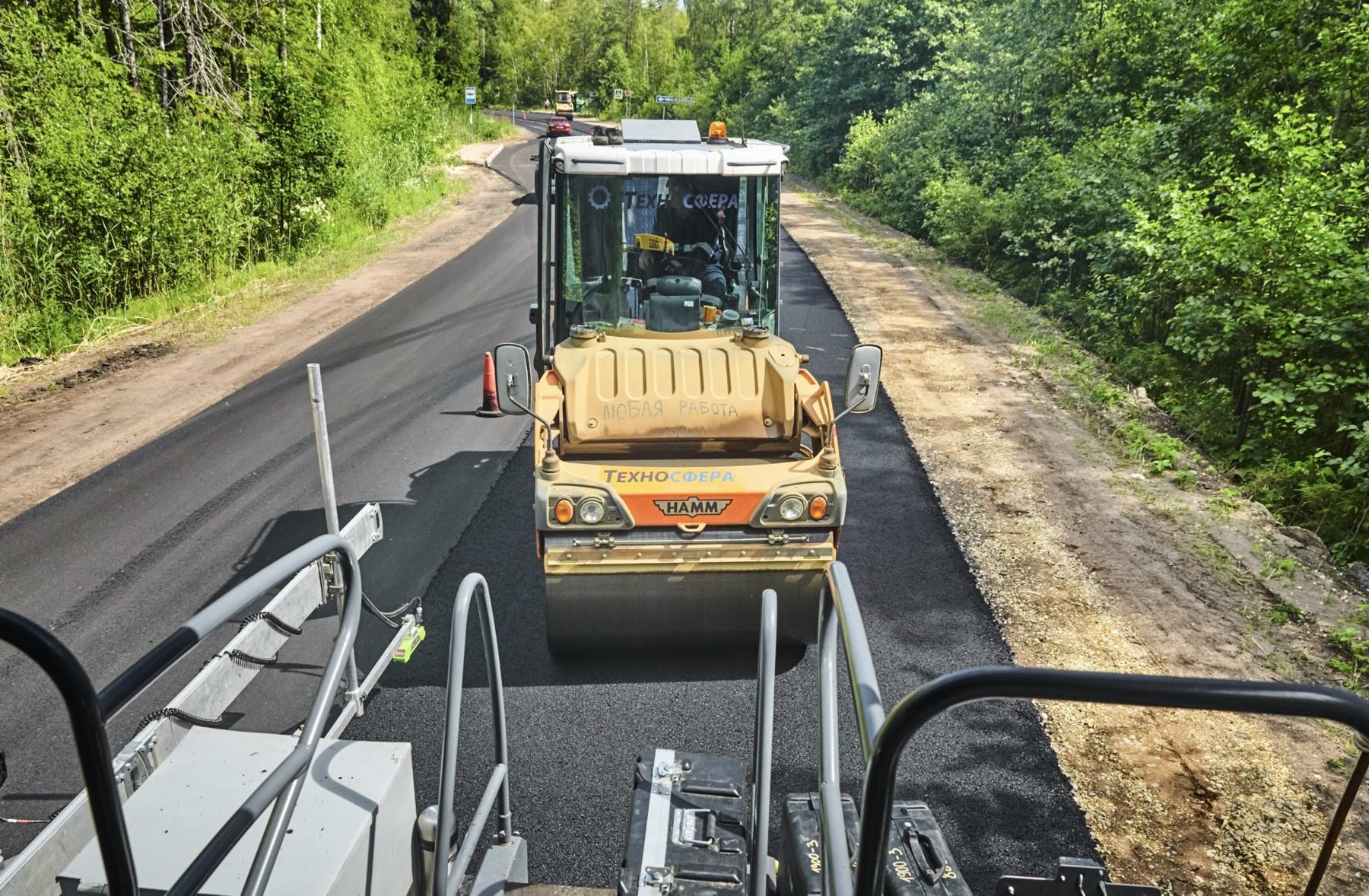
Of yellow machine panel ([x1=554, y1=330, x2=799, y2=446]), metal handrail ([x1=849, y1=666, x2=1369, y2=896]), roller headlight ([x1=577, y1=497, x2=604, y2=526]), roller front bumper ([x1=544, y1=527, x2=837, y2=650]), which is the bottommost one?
roller front bumper ([x1=544, y1=527, x2=837, y2=650])

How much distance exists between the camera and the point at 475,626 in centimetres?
655

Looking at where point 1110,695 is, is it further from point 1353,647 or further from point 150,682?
point 1353,647

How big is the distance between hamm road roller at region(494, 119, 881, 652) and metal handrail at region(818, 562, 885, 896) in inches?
106

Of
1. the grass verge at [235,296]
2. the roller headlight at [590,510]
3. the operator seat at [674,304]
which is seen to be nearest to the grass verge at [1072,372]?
the operator seat at [674,304]

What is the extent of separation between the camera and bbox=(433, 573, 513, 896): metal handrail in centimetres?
267

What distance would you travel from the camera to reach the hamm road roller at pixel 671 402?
17.8 ft

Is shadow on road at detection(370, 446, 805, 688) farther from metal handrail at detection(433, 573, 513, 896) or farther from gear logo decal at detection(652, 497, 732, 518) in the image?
metal handrail at detection(433, 573, 513, 896)

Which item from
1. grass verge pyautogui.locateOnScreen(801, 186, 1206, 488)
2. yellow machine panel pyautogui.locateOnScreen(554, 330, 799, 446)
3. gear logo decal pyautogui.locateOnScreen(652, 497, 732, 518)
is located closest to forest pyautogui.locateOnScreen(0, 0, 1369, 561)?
grass verge pyautogui.locateOnScreen(801, 186, 1206, 488)

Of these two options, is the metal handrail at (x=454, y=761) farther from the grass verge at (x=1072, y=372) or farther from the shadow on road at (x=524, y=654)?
the grass verge at (x=1072, y=372)

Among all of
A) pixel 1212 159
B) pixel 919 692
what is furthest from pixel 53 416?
pixel 1212 159

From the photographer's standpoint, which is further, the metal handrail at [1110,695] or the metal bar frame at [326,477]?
the metal bar frame at [326,477]

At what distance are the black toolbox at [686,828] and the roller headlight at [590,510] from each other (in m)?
1.94

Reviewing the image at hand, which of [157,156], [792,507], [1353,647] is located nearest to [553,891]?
[792,507]

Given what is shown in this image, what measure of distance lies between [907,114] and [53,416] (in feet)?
74.2
